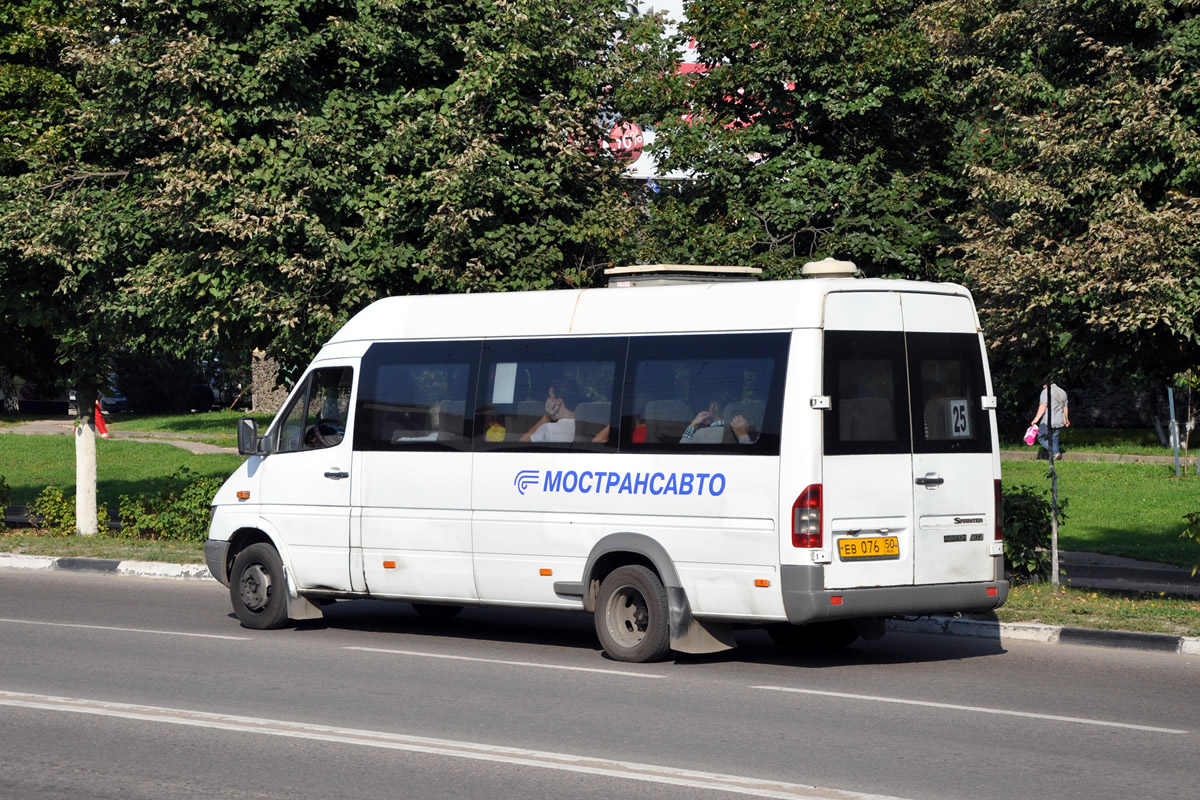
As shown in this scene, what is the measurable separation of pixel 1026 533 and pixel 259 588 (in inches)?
289

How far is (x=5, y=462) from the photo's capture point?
125ft

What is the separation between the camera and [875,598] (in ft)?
34.4

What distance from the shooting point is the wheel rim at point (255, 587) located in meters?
13.3

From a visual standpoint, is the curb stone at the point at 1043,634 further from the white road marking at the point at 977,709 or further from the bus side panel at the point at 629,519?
the white road marking at the point at 977,709

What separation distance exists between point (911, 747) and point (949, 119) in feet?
34.1

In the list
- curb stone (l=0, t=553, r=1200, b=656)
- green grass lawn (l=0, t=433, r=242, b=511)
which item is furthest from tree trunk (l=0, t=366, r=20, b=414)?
curb stone (l=0, t=553, r=1200, b=656)

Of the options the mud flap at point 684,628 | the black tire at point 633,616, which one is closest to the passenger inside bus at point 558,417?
the black tire at point 633,616

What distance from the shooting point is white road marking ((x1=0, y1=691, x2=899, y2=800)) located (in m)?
7.04

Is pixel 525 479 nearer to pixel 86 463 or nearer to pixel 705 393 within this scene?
pixel 705 393

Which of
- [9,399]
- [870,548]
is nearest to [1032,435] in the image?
[870,548]

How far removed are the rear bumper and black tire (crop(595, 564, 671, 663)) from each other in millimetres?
1078

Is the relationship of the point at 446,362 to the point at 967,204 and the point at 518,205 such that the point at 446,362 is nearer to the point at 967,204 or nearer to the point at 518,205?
the point at 518,205

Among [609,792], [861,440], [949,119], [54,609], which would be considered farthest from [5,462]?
[609,792]

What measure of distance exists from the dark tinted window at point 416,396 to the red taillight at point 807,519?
3.04m
